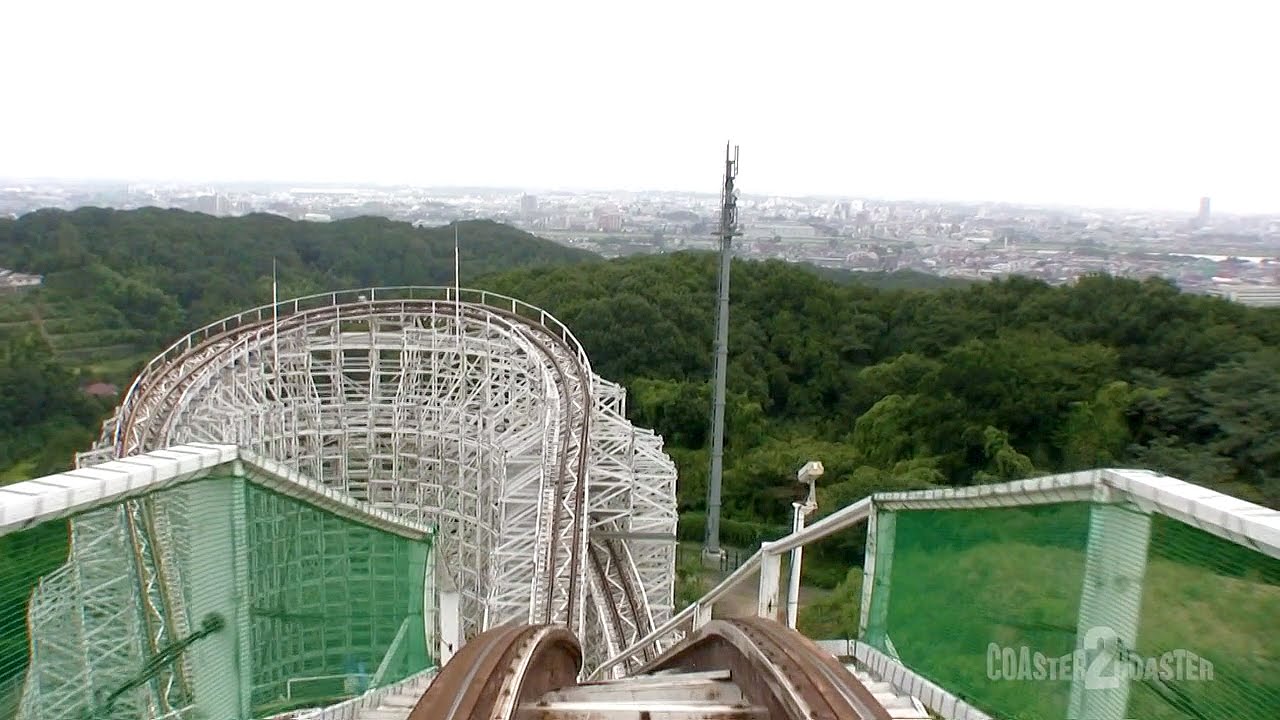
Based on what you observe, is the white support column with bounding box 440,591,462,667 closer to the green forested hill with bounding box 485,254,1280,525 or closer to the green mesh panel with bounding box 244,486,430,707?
the green mesh panel with bounding box 244,486,430,707

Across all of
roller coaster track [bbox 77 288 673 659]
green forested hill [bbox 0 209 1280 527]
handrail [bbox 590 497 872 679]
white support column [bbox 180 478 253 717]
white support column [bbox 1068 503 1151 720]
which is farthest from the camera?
green forested hill [bbox 0 209 1280 527]

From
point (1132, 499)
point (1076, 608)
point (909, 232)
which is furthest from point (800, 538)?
point (909, 232)

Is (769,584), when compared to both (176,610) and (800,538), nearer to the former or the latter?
(800,538)

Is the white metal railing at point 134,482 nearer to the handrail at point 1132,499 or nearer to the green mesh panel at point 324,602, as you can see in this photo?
the green mesh panel at point 324,602

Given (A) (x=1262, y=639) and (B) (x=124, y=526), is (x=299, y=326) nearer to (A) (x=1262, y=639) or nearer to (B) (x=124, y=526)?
(B) (x=124, y=526)

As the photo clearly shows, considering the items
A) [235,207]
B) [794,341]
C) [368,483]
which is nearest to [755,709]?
[368,483]

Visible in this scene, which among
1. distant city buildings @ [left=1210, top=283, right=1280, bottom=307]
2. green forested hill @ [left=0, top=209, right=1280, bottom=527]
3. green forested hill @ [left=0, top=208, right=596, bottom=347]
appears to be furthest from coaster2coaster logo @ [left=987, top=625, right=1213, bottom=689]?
green forested hill @ [left=0, top=208, right=596, bottom=347]
